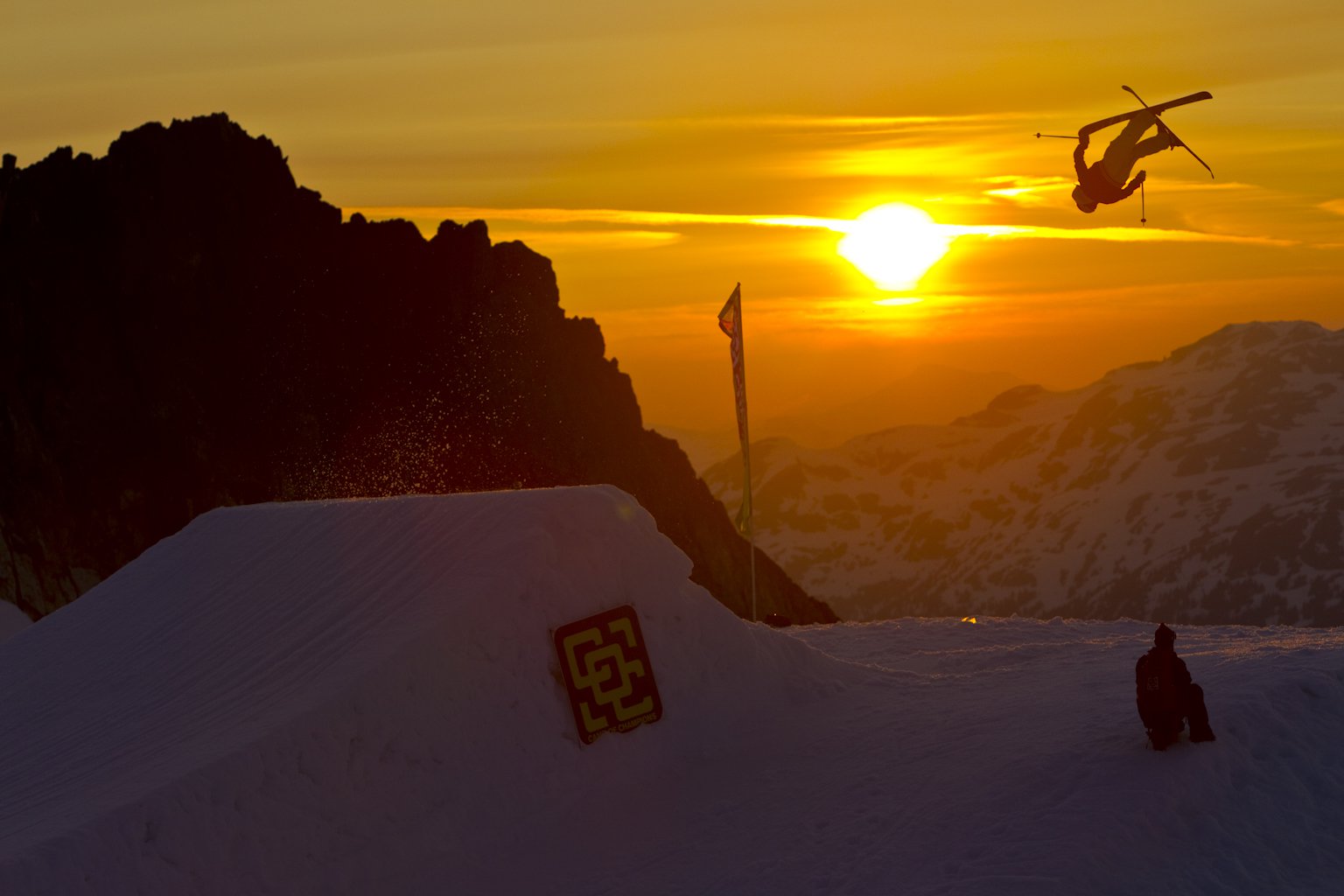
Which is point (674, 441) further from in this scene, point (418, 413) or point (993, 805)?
point (993, 805)

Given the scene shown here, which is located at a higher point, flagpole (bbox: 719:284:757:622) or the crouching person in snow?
flagpole (bbox: 719:284:757:622)

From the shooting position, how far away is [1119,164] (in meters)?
23.8

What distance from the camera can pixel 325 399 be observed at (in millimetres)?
122188

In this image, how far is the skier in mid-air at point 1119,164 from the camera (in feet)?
77.5

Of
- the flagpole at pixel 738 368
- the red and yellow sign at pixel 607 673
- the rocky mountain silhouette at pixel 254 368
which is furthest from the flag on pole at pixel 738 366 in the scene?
the rocky mountain silhouette at pixel 254 368

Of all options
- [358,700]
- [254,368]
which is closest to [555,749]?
[358,700]

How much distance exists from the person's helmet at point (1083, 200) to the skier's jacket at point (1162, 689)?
995 cm

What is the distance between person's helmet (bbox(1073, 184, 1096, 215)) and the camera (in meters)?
24.1

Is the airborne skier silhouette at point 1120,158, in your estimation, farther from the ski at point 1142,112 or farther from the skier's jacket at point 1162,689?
the skier's jacket at point 1162,689

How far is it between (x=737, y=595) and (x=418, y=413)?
35509 mm

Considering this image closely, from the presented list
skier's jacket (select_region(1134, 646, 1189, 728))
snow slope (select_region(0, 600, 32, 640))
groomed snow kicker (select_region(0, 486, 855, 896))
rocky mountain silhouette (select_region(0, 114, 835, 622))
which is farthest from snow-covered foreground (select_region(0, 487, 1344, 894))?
rocky mountain silhouette (select_region(0, 114, 835, 622))

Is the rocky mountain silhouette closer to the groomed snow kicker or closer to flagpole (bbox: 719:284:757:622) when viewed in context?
flagpole (bbox: 719:284:757:622)

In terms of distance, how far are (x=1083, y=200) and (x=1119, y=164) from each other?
0.86m

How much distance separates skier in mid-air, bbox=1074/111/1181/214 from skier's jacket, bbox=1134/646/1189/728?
982 cm
